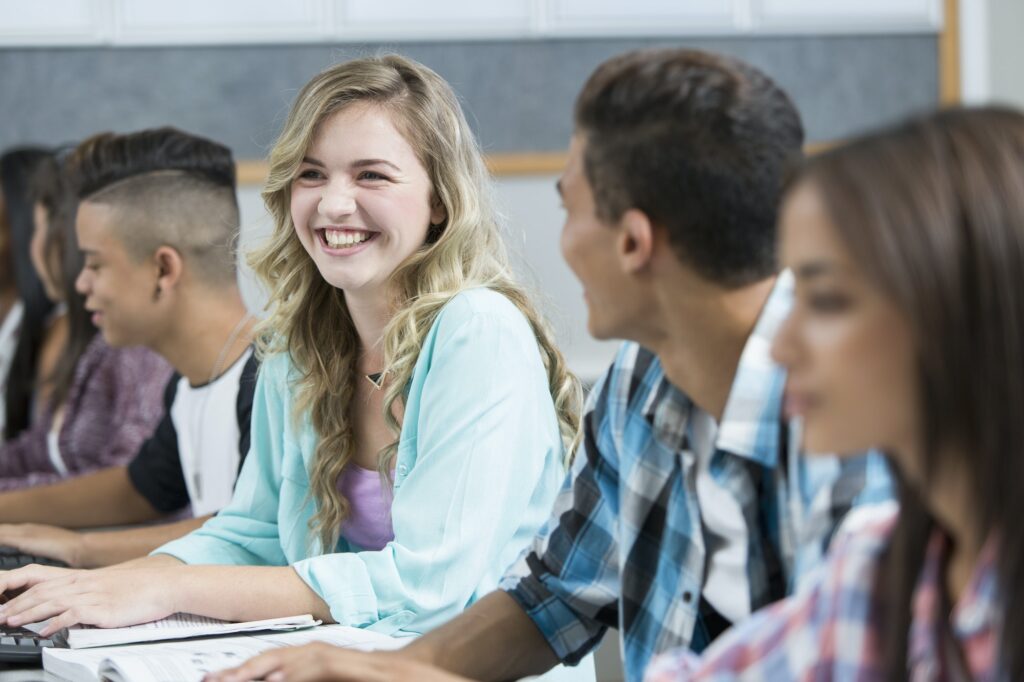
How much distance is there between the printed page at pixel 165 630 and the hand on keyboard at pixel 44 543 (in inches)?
24.7

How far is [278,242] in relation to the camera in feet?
5.83

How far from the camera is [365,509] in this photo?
1.68 metres

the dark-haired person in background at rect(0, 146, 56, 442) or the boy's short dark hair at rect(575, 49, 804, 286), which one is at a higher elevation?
the boy's short dark hair at rect(575, 49, 804, 286)

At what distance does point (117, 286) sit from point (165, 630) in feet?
3.77

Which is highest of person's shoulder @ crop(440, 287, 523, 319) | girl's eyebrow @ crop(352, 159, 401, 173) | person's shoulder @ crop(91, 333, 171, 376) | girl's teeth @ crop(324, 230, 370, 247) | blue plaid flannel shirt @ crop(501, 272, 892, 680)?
girl's eyebrow @ crop(352, 159, 401, 173)

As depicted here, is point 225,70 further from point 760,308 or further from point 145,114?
point 760,308

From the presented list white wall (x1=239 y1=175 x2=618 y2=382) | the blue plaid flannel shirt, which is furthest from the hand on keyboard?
white wall (x1=239 y1=175 x2=618 y2=382)

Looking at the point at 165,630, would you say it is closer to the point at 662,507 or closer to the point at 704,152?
the point at 662,507

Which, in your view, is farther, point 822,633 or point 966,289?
point 822,633

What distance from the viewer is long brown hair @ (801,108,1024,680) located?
28.2 inches

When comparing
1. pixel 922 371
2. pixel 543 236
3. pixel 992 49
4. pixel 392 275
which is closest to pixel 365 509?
pixel 392 275

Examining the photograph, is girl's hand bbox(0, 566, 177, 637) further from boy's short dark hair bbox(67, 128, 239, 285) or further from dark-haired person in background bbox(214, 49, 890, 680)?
boy's short dark hair bbox(67, 128, 239, 285)

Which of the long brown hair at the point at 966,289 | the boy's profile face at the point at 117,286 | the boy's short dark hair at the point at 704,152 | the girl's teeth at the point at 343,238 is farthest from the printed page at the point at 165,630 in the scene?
the boy's profile face at the point at 117,286

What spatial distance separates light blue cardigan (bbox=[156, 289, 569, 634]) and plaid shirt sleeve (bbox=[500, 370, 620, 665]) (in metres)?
0.18
